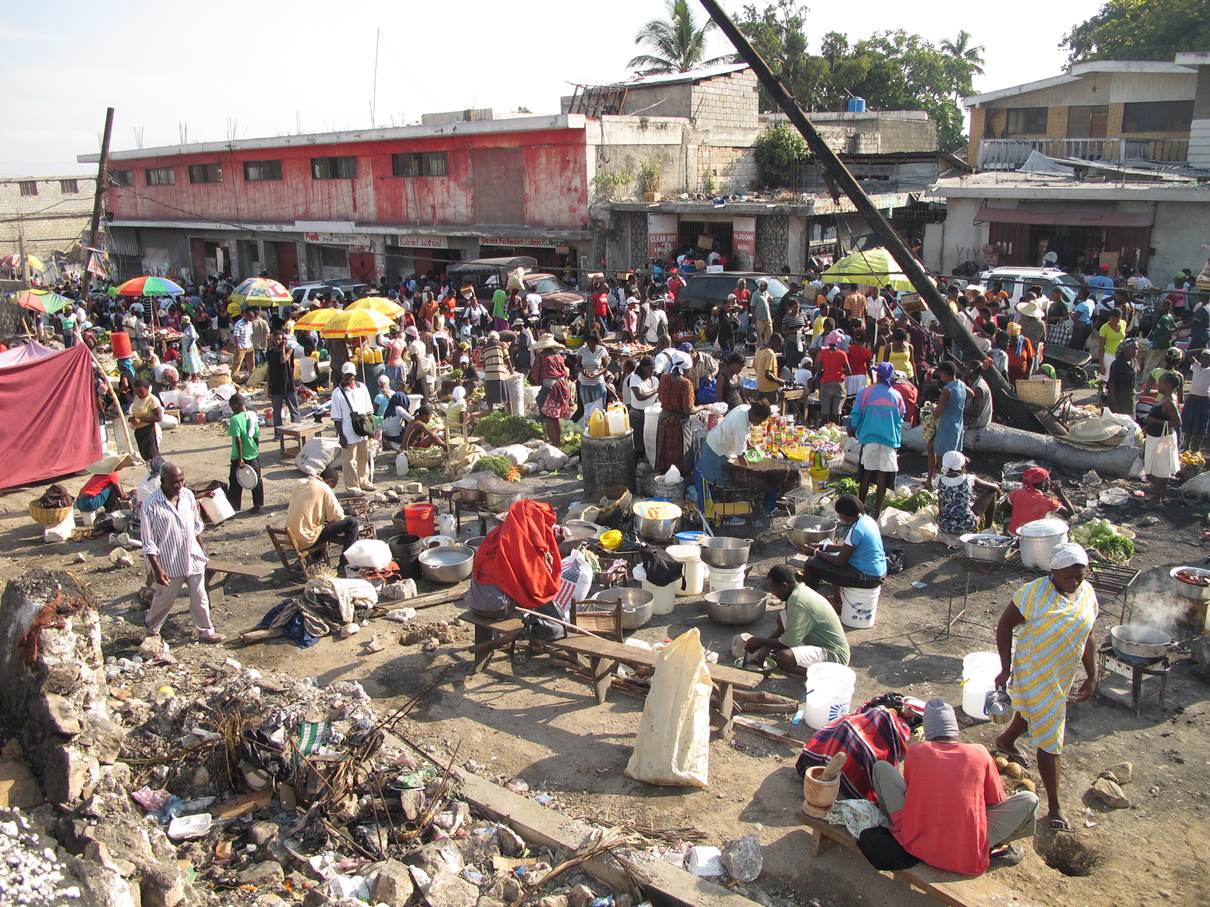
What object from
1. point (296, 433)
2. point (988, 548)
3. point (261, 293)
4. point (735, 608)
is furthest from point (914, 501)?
point (261, 293)

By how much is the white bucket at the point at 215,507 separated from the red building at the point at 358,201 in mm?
16626

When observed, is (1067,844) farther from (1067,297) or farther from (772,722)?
(1067,297)

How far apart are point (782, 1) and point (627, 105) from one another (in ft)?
65.8

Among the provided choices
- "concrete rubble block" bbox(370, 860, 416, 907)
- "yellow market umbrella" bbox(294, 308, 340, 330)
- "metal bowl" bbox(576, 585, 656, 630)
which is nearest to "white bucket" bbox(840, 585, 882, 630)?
"metal bowl" bbox(576, 585, 656, 630)

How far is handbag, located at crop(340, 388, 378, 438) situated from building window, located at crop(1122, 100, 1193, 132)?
85.6 ft

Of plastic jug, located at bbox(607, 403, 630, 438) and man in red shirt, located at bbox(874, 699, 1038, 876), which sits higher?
plastic jug, located at bbox(607, 403, 630, 438)

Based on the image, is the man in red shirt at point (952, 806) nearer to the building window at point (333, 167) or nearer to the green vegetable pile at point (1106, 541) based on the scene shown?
the green vegetable pile at point (1106, 541)

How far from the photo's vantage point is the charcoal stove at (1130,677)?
6.62 metres

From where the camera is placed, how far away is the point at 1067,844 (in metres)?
5.39

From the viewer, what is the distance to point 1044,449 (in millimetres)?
11766

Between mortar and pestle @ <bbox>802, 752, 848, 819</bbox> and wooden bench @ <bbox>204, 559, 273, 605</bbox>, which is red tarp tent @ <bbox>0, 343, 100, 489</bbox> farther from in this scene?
mortar and pestle @ <bbox>802, 752, 848, 819</bbox>

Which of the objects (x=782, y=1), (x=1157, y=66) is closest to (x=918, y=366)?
(x=1157, y=66)

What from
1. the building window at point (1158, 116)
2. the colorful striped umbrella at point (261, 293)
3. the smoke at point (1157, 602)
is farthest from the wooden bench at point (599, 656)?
the building window at point (1158, 116)

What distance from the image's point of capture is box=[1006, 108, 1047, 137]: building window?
3012 centimetres
